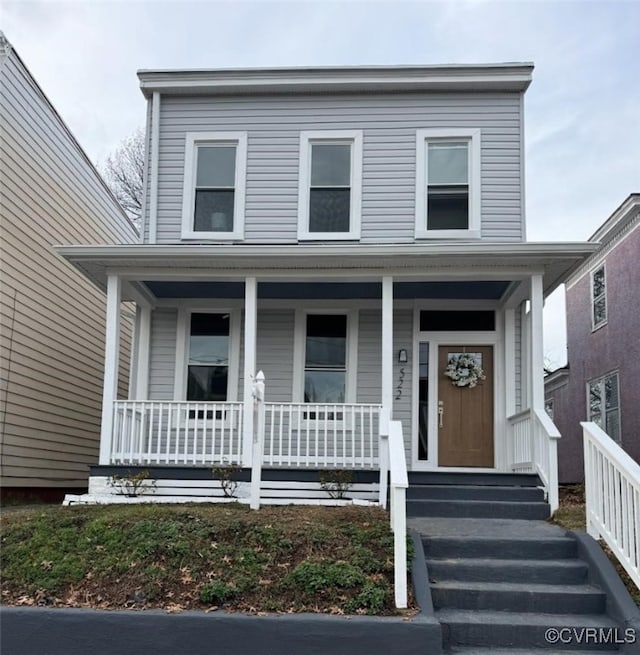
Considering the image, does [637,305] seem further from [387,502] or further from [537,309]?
[387,502]

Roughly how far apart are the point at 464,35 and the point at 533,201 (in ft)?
34.2

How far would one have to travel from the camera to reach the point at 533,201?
2064 centimetres

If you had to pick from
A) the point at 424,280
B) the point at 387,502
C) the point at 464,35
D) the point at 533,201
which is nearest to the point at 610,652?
the point at 387,502

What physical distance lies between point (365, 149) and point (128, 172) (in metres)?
15.8

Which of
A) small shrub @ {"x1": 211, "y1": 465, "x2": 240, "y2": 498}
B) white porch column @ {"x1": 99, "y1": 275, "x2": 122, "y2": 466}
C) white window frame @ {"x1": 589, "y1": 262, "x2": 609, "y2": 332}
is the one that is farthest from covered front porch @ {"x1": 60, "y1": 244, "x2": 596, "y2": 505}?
white window frame @ {"x1": 589, "y1": 262, "x2": 609, "y2": 332}

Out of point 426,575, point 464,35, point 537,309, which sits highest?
point 464,35

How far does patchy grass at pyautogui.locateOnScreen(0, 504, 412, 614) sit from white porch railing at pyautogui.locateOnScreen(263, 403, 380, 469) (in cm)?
168

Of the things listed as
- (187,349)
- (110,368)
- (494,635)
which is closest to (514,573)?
(494,635)

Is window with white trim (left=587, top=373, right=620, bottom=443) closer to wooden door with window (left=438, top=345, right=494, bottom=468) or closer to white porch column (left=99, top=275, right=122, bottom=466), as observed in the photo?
wooden door with window (left=438, top=345, right=494, bottom=468)

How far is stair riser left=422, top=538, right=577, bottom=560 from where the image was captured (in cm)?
556

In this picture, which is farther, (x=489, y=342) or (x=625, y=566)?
(x=489, y=342)

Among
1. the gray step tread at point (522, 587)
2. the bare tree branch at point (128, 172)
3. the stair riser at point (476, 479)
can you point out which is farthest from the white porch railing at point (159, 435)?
the bare tree branch at point (128, 172)

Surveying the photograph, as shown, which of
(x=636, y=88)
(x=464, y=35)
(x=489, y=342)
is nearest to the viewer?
(x=489, y=342)

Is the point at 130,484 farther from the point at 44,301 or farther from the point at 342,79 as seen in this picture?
the point at 342,79
